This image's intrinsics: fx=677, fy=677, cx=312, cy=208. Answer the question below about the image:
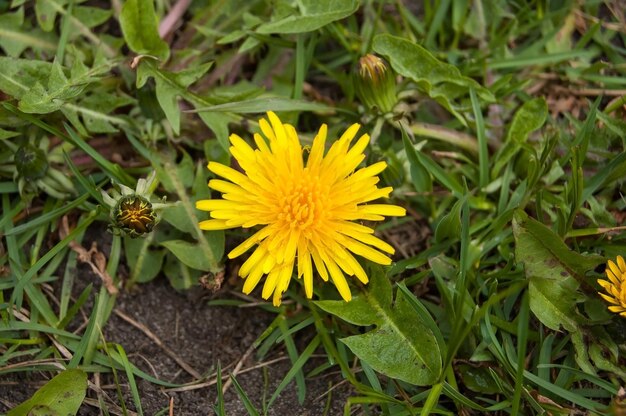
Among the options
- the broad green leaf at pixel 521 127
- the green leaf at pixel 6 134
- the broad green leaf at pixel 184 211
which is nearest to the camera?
the green leaf at pixel 6 134

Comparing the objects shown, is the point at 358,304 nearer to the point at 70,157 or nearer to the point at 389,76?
the point at 389,76

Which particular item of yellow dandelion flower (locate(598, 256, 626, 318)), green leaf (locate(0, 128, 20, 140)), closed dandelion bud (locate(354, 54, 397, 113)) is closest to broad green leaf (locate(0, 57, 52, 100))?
green leaf (locate(0, 128, 20, 140))

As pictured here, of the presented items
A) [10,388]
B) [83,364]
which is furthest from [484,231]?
[10,388]

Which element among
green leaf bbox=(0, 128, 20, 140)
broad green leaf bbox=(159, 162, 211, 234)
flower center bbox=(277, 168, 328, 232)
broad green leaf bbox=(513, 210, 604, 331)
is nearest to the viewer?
flower center bbox=(277, 168, 328, 232)

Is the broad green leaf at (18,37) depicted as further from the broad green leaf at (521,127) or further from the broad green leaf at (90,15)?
the broad green leaf at (521,127)

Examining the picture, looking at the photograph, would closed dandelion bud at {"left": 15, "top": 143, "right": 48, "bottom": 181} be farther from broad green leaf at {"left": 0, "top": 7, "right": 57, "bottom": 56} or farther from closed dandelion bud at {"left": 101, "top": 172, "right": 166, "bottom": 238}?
broad green leaf at {"left": 0, "top": 7, "right": 57, "bottom": 56}

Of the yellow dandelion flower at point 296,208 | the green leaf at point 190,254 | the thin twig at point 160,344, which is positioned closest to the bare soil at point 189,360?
the thin twig at point 160,344

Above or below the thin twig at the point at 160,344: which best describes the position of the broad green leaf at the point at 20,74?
above
